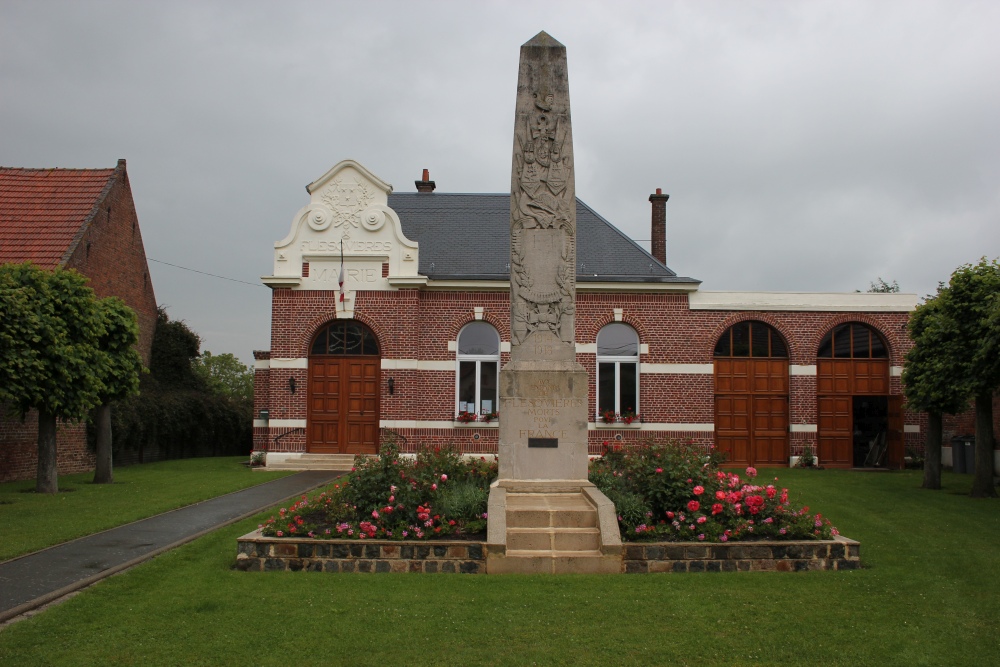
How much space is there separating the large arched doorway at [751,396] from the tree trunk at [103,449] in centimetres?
1504

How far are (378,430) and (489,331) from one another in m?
4.00

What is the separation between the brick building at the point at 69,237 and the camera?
58.5 feet

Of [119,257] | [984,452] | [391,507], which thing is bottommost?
[391,507]

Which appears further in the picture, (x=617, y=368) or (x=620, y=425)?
(x=617, y=368)

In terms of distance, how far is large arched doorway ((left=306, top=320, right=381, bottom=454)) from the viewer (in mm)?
21250

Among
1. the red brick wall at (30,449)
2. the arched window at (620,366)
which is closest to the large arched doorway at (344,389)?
the red brick wall at (30,449)

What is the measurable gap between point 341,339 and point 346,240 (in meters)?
2.65

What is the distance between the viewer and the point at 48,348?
13.9 metres

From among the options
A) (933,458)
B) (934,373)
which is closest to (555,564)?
(934,373)

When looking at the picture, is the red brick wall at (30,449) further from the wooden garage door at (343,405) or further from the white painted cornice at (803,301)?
the white painted cornice at (803,301)

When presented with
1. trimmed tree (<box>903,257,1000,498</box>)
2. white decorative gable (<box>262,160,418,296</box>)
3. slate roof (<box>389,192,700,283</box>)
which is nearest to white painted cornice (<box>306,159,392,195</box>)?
white decorative gable (<box>262,160,418,296</box>)

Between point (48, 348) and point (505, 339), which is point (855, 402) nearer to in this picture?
point (505, 339)

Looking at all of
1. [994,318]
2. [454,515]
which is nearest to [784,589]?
[454,515]

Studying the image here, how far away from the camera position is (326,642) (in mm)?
6000
